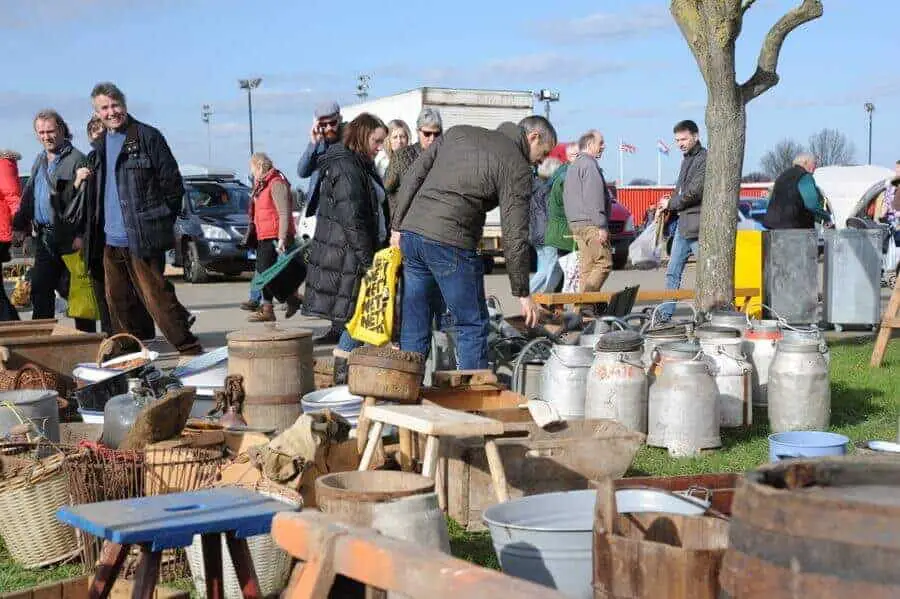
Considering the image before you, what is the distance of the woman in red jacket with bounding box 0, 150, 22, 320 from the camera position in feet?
33.6

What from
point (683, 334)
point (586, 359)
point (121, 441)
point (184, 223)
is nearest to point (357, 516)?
point (121, 441)

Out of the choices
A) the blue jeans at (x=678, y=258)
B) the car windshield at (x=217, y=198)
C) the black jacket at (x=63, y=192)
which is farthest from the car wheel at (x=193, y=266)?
the blue jeans at (x=678, y=258)

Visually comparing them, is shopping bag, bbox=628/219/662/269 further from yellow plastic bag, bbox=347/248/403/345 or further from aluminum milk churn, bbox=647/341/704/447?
aluminum milk churn, bbox=647/341/704/447

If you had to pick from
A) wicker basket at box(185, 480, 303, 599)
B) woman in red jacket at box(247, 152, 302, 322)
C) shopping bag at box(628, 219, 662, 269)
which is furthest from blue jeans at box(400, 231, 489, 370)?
shopping bag at box(628, 219, 662, 269)

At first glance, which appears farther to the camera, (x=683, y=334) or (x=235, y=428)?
(x=683, y=334)

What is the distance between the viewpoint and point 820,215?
12.9 meters

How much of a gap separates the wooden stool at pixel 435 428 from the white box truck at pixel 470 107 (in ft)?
52.8

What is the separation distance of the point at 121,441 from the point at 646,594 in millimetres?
2979

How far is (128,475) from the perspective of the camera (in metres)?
4.72

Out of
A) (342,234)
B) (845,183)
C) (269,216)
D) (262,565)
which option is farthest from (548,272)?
(845,183)

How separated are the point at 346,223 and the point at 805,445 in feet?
13.6

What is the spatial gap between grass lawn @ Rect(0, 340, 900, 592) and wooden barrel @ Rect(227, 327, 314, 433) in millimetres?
1307

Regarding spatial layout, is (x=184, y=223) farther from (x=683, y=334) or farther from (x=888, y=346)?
(x=683, y=334)

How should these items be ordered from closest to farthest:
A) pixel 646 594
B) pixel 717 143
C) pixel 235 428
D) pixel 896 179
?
pixel 646 594 → pixel 235 428 → pixel 717 143 → pixel 896 179
